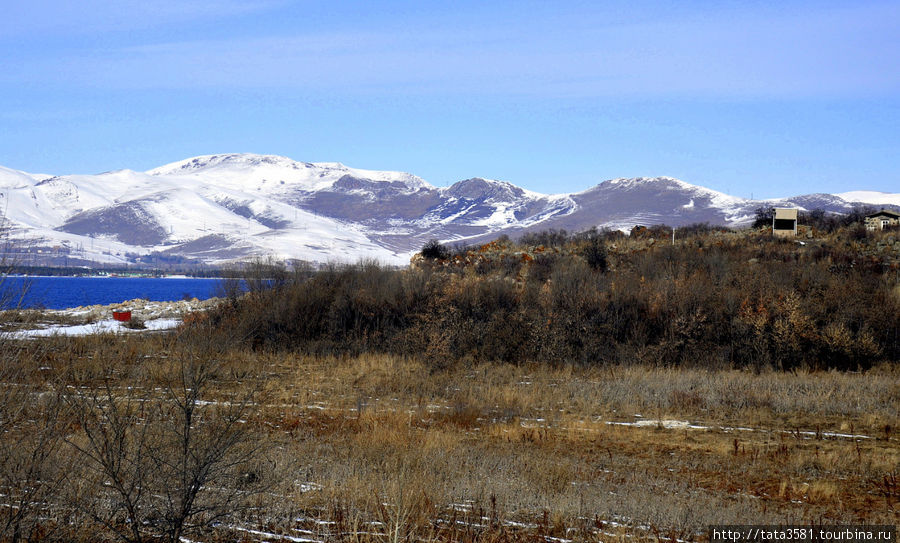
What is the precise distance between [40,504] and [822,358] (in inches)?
896

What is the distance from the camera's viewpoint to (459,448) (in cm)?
1212

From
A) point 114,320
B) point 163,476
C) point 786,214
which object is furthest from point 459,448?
point 786,214

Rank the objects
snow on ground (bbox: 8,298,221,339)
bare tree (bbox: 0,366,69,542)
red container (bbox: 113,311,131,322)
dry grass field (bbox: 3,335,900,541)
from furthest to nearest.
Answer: red container (bbox: 113,311,131,322), snow on ground (bbox: 8,298,221,339), dry grass field (bbox: 3,335,900,541), bare tree (bbox: 0,366,69,542)

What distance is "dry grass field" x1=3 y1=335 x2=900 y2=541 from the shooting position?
7367mm

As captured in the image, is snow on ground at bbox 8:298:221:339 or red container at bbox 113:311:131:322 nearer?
snow on ground at bbox 8:298:221:339

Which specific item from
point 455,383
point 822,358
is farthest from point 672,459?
point 822,358

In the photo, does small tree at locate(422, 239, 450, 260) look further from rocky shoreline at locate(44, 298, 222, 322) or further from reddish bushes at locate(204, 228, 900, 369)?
rocky shoreline at locate(44, 298, 222, 322)

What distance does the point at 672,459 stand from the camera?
40.7ft

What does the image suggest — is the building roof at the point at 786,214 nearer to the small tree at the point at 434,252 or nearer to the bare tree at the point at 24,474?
the small tree at the point at 434,252

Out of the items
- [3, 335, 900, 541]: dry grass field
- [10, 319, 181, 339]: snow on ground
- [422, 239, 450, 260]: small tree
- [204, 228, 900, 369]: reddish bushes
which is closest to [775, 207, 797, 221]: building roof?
[204, 228, 900, 369]: reddish bushes

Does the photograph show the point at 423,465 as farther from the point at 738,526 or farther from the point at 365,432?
the point at 738,526

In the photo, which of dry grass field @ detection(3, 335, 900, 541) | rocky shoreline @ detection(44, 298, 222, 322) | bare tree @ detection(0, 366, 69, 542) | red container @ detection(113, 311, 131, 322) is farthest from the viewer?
rocky shoreline @ detection(44, 298, 222, 322)

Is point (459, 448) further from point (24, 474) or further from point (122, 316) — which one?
point (122, 316)

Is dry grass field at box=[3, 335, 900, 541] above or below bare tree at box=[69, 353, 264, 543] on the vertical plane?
below
